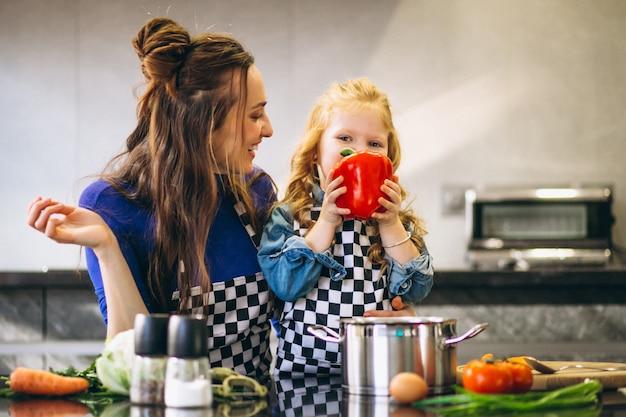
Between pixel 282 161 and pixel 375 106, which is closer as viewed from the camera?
pixel 375 106

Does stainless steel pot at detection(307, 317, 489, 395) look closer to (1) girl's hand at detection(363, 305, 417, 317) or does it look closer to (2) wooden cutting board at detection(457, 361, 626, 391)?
(2) wooden cutting board at detection(457, 361, 626, 391)

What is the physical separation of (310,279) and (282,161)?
7.62 ft

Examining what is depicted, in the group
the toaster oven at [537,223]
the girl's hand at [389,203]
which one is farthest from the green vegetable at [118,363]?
the toaster oven at [537,223]

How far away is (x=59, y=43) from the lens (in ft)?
13.4

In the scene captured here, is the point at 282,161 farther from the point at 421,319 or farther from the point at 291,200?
the point at 421,319

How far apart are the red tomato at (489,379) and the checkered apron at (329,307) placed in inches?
19.7

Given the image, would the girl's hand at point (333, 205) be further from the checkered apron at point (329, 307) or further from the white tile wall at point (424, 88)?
the white tile wall at point (424, 88)

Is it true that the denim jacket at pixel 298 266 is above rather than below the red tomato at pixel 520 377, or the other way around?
above

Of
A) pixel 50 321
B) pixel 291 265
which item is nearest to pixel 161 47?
pixel 291 265

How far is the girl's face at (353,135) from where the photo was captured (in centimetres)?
192

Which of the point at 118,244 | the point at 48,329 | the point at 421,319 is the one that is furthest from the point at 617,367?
the point at 48,329

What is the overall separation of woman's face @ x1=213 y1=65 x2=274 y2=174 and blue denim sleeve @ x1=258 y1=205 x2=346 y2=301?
0.18 metres

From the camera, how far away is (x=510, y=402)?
1.21 m

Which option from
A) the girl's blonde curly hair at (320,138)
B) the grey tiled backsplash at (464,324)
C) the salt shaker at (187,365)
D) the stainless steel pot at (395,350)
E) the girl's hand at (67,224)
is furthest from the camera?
the grey tiled backsplash at (464,324)
